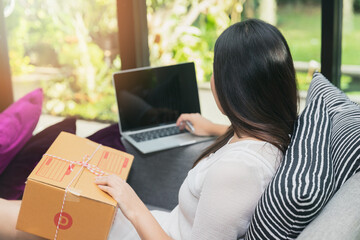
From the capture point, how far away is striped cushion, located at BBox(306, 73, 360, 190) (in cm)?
99

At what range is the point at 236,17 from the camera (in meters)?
2.47

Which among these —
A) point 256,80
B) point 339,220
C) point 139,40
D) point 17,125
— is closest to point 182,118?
point 17,125

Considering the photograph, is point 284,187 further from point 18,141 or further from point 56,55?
point 56,55

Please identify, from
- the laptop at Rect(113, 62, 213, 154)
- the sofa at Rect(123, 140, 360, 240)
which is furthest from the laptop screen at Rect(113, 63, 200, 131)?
the sofa at Rect(123, 140, 360, 240)

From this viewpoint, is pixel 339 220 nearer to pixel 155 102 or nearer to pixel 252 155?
pixel 252 155

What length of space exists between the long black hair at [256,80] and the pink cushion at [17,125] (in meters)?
0.82

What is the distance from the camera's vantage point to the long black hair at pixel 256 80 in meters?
1.03

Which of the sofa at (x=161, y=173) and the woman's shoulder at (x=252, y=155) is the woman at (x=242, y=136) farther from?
the sofa at (x=161, y=173)

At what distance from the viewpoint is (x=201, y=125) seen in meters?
1.90

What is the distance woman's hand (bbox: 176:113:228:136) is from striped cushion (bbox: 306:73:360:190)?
0.51 m

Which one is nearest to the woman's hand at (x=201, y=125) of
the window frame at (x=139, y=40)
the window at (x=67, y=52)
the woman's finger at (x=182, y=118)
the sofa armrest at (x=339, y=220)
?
the woman's finger at (x=182, y=118)

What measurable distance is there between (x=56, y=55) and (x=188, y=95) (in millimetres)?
1355

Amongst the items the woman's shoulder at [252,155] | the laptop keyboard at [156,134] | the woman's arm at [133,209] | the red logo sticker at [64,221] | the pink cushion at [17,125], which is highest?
the woman's shoulder at [252,155]

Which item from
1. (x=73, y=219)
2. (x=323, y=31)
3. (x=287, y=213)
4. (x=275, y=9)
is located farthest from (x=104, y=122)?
(x=287, y=213)
